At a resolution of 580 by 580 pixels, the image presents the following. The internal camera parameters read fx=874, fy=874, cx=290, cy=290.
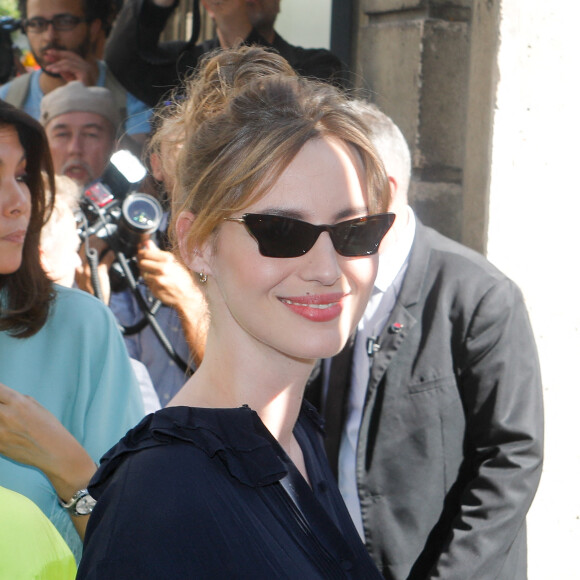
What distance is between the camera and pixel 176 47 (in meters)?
3.52

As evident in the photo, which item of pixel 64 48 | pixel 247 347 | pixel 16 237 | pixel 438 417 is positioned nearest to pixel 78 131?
pixel 64 48

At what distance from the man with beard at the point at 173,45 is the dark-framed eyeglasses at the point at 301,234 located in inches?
71.9

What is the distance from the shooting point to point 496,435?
2246 mm

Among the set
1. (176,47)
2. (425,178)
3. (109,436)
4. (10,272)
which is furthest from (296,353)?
(176,47)

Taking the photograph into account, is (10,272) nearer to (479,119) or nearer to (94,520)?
(94,520)

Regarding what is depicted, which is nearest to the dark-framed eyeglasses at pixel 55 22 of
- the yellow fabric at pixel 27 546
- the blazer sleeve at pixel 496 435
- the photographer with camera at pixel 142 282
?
the photographer with camera at pixel 142 282

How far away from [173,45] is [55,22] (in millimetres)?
767

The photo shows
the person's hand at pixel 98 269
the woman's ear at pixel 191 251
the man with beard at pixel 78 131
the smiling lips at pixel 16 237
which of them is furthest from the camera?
the man with beard at pixel 78 131

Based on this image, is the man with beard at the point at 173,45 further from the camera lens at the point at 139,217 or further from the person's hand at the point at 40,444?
the person's hand at the point at 40,444

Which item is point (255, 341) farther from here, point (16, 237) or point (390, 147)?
point (390, 147)

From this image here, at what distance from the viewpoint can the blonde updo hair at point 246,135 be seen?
1.39 meters

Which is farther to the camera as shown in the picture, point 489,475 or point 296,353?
point 489,475

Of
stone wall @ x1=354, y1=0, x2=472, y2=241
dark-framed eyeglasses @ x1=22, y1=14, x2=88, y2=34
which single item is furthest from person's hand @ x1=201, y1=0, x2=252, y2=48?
dark-framed eyeglasses @ x1=22, y1=14, x2=88, y2=34

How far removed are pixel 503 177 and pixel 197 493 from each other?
205 centimetres
